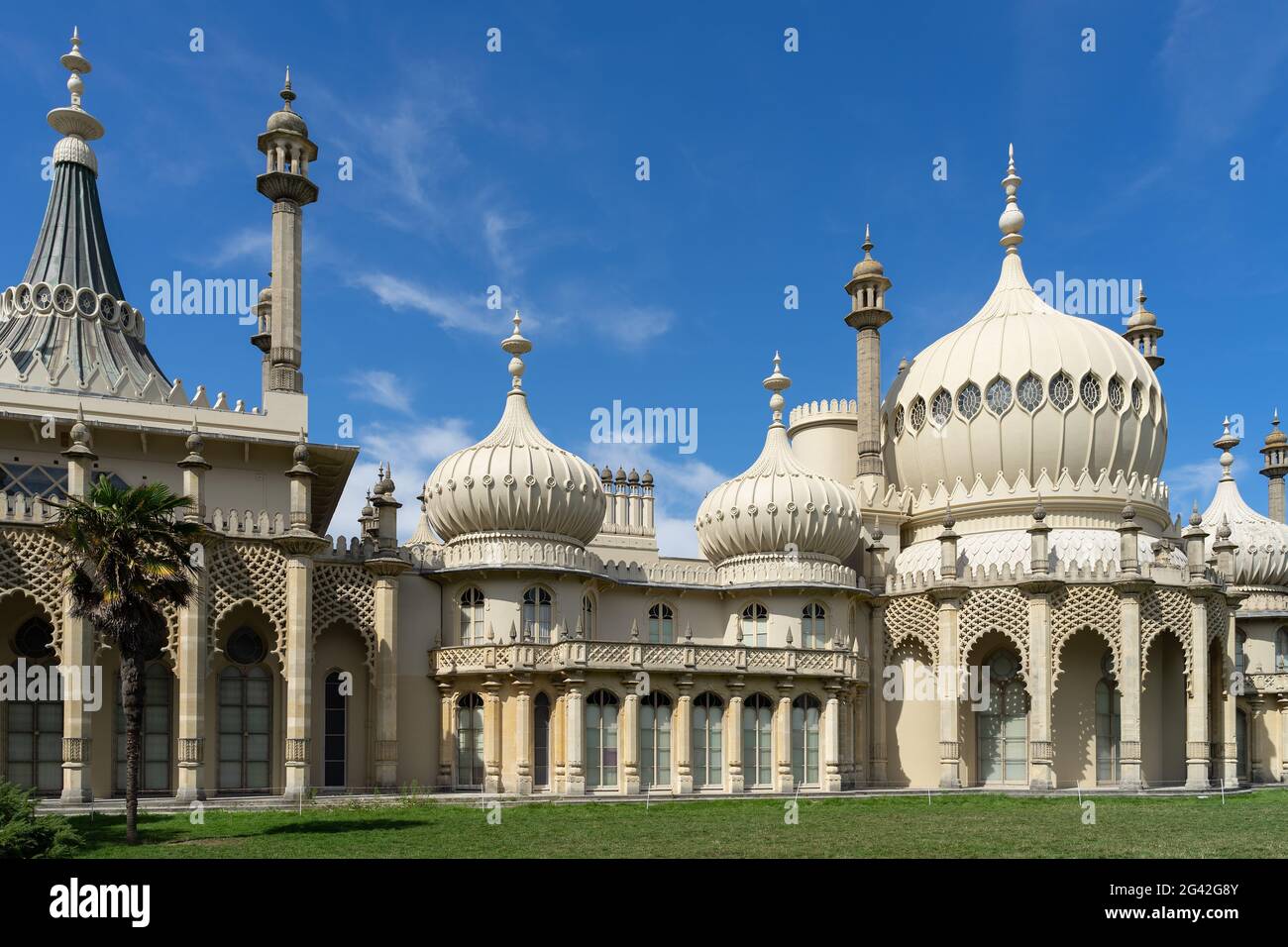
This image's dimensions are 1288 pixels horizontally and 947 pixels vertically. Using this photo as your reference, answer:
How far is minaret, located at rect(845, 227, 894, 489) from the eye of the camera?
4216 cm

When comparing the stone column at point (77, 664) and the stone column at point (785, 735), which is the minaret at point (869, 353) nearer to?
the stone column at point (785, 735)

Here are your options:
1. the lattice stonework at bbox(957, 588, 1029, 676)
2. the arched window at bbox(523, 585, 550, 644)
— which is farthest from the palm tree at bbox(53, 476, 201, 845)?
the lattice stonework at bbox(957, 588, 1029, 676)

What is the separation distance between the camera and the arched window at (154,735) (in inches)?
1163

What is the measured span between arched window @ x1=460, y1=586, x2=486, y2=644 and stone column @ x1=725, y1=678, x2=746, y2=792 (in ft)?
22.6

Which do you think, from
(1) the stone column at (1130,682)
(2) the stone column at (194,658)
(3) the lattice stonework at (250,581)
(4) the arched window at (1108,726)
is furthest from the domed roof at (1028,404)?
(2) the stone column at (194,658)

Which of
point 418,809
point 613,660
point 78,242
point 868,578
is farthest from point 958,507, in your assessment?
point 78,242

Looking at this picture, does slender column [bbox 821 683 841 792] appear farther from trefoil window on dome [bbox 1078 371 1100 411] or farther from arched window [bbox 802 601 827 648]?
trefoil window on dome [bbox 1078 371 1100 411]

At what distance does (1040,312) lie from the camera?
137ft

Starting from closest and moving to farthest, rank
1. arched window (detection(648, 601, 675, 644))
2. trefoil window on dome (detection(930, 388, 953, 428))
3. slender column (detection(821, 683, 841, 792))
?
slender column (detection(821, 683, 841, 792)) → arched window (detection(648, 601, 675, 644)) → trefoil window on dome (detection(930, 388, 953, 428))

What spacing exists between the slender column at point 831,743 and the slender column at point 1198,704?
34.3 ft

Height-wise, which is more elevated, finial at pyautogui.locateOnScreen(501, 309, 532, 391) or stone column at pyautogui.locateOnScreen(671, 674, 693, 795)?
finial at pyautogui.locateOnScreen(501, 309, 532, 391)

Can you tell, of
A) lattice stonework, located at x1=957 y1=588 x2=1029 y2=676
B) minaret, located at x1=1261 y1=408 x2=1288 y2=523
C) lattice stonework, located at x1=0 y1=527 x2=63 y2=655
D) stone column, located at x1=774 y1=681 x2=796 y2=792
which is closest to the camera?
lattice stonework, located at x1=0 y1=527 x2=63 y2=655

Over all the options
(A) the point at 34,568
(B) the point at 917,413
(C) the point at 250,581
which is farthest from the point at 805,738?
(A) the point at 34,568

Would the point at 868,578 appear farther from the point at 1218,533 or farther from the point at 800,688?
the point at 1218,533
